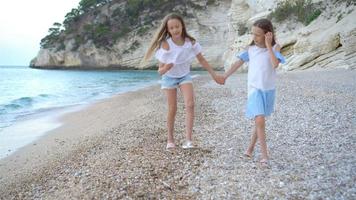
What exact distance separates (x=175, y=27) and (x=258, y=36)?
3.35 ft

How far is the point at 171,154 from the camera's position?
15.7 ft

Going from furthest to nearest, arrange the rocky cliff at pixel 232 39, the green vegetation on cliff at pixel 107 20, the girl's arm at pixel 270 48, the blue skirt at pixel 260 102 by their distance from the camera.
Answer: the green vegetation on cliff at pixel 107 20 < the rocky cliff at pixel 232 39 < the blue skirt at pixel 260 102 < the girl's arm at pixel 270 48

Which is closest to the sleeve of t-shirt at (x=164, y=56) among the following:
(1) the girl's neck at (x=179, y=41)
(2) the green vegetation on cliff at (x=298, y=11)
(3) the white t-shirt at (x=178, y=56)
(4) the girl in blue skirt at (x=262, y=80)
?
(3) the white t-shirt at (x=178, y=56)

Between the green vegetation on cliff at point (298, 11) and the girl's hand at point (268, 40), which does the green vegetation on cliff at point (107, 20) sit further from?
the girl's hand at point (268, 40)

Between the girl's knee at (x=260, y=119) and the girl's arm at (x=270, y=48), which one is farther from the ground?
the girl's arm at (x=270, y=48)

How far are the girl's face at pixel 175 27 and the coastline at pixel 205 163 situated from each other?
1.46 m

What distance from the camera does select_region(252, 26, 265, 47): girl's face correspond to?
4266mm

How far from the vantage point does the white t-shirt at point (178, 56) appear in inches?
188

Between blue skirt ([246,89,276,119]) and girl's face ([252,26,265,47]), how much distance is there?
528mm

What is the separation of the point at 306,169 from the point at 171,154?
161cm

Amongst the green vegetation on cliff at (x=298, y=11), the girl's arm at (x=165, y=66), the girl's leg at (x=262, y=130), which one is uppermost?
the green vegetation on cliff at (x=298, y=11)

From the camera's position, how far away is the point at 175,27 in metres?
4.71

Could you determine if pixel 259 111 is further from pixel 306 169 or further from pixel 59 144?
pixel 59 144

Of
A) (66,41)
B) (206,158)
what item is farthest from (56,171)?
(66,41)
